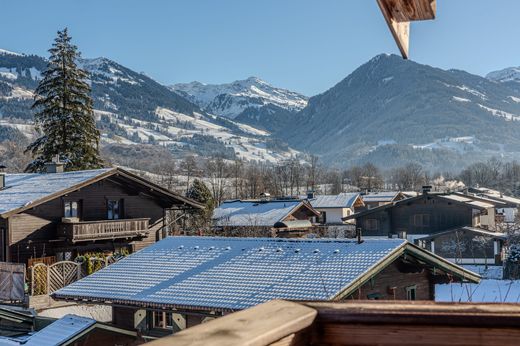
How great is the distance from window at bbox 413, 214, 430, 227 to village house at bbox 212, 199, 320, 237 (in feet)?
27.3

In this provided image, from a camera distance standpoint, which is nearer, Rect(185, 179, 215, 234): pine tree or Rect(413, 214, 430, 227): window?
Rect(185, 179, 215, 234): pine tree

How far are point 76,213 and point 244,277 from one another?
15798mm

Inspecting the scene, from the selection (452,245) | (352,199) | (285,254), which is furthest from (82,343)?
(352,199)

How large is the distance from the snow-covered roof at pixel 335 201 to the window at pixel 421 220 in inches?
523

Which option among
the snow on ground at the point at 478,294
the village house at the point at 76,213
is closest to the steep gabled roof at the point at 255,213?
the village house at the point at 76,213

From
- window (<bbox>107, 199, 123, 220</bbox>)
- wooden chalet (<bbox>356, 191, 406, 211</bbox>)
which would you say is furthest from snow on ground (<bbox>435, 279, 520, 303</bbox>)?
wooden chalet (<bbox>356, 191, 406, 211</bbox>)

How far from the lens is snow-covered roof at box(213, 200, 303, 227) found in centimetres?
4392

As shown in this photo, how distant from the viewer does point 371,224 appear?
54188 millimetres

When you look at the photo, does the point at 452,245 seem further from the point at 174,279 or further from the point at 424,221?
the point at 174,279

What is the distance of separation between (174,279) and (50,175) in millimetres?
16807

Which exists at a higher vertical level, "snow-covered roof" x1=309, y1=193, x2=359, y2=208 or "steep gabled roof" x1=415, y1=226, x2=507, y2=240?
"snow-covered roof" x1=309, y1=193, x2=359, y2=208

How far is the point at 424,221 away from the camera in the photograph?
168ft

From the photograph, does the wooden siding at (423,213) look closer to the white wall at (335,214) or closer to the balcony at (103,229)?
the white wall at (335,214)

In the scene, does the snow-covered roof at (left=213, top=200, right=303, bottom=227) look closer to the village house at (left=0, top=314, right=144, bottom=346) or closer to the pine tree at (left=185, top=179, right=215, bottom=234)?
the pine tree at (left=185, top=179, right=215, bottom=234)
